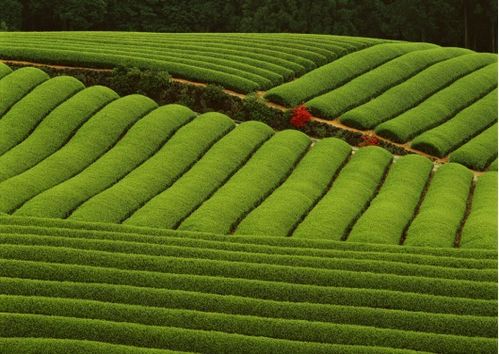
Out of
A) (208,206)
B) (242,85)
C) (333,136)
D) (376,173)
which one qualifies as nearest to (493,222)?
(376,173)

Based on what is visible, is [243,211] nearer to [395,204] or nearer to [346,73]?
[395,204]

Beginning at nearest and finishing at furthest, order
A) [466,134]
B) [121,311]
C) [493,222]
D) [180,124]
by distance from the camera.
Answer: [121,311]
[493,222]
[180,124]
[466,134]

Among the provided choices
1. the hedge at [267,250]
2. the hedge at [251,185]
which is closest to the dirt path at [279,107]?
the hedge at [251,185]

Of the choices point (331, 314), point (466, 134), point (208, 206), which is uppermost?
point (331, 314)

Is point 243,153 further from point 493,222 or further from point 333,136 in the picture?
A: point 493,222

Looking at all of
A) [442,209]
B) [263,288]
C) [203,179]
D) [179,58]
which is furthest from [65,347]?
[179,58]

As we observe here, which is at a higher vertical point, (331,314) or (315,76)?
(331,314)
